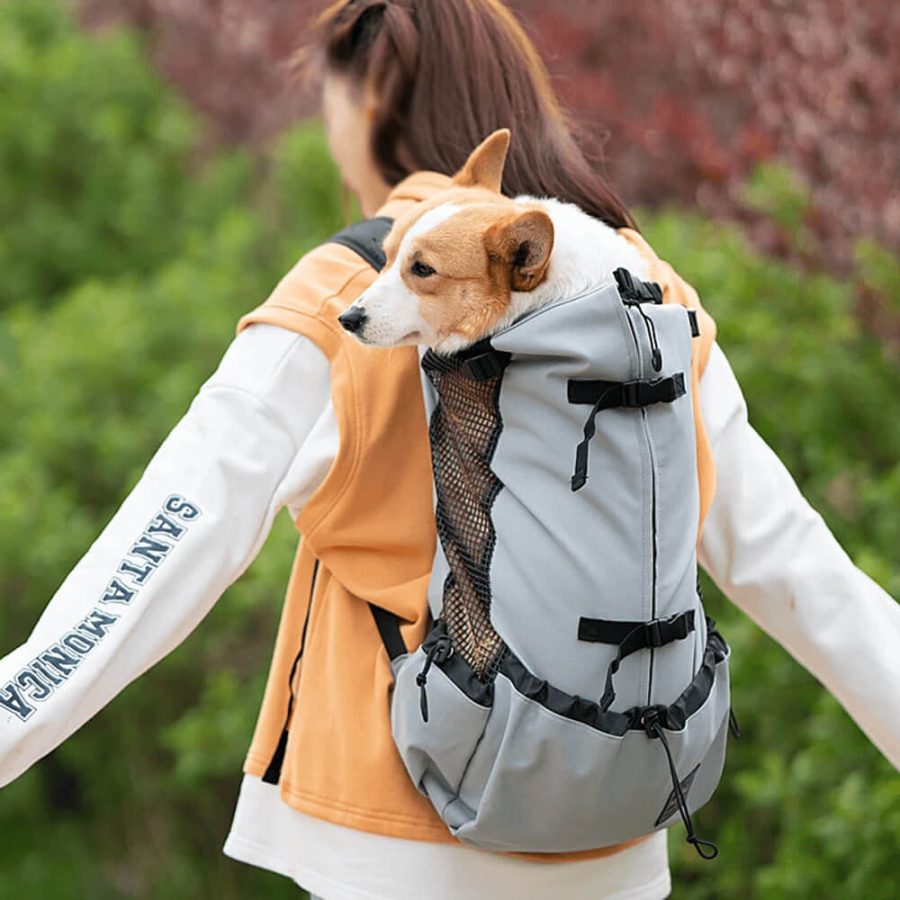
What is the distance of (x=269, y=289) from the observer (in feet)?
19.2

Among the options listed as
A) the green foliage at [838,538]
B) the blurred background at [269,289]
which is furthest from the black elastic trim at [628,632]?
the green foliage at [838,538]

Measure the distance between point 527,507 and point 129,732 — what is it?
10.9ft

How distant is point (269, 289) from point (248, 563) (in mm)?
4013

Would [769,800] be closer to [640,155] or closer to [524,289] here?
[524,289]

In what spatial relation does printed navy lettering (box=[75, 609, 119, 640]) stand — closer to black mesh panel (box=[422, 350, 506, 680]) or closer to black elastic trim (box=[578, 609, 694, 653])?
black mesh panel (box=[422, 350, 506, 680])

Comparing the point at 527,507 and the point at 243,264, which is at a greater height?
the point at 527,507

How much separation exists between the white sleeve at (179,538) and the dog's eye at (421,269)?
0.21 meters

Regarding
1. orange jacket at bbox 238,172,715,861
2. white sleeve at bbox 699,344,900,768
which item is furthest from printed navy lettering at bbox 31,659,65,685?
white sleeve at bbox 699,344,900,768

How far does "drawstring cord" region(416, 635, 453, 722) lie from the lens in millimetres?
→ 1844

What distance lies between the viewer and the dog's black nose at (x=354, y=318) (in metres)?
1.81

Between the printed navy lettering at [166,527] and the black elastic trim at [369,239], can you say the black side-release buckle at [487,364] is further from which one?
the printed navy lettering at [166,527]

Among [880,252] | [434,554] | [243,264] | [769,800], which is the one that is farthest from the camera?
[243,264]

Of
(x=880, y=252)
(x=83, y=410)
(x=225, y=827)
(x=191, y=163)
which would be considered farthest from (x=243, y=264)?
(x=880, y=252)

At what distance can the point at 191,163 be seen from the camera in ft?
25.0
